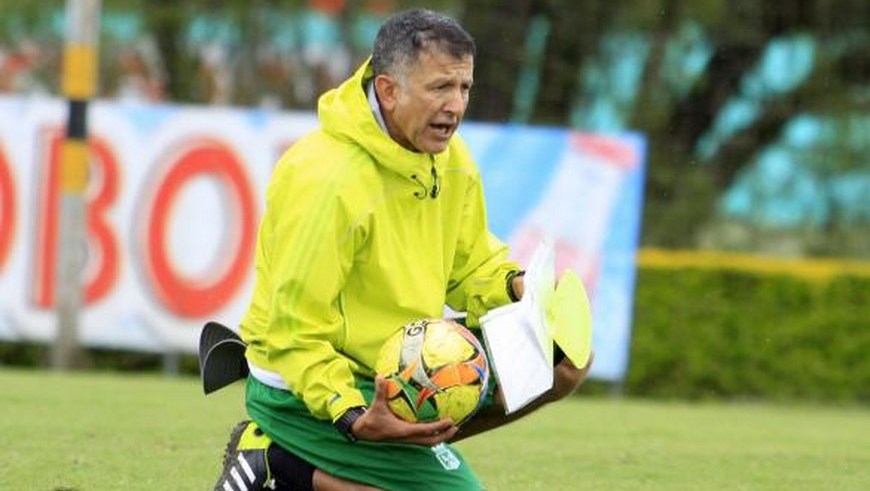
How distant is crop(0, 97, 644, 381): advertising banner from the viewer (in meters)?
16.8

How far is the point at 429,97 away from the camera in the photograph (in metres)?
6.40

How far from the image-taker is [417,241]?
Answer: 21.9ft

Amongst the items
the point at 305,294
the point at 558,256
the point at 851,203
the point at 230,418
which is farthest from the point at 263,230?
the point at 851,203

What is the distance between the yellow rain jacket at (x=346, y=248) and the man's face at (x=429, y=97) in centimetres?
8

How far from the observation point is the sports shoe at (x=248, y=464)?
21.9 ft

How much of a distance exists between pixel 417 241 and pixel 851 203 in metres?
14.0

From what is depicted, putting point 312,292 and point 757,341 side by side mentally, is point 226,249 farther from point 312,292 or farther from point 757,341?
point 312,292

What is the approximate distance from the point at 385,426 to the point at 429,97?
1033 millimetres

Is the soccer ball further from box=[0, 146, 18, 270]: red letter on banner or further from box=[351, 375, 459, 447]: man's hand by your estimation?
box=[0, 146, 18, 270]: red letter on banner

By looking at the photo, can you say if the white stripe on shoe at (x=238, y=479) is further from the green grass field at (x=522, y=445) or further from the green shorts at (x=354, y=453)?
the green grass field at (x=522, y=445)

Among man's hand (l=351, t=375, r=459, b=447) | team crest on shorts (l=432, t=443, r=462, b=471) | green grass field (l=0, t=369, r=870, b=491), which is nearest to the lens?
man's hand (l=351, t=375, r=459, b=447)

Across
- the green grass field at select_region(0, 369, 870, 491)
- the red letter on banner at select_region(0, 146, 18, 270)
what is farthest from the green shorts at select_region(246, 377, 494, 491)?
the red letter on banner at select_region(0, 146, 18, 270)

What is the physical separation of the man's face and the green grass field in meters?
2.93

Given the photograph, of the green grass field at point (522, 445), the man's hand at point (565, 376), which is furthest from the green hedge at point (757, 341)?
the man's hand at point (565, 376)
